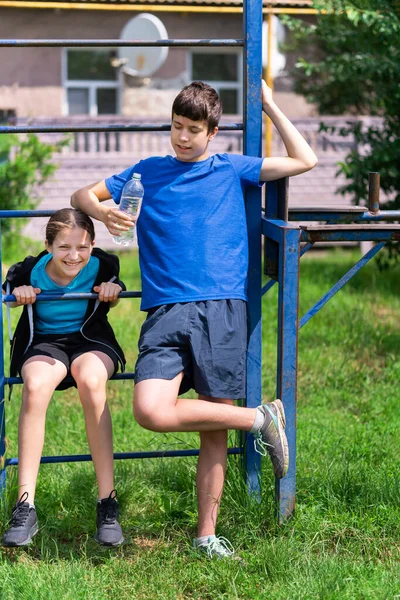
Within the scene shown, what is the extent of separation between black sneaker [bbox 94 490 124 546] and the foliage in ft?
22.6

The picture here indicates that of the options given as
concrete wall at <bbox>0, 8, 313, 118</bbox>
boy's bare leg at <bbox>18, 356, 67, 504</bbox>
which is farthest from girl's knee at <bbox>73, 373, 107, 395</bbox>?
concrete wall at <bbox>0, 8, 313, 118</bbox>

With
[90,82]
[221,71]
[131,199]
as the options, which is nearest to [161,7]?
[90,82]

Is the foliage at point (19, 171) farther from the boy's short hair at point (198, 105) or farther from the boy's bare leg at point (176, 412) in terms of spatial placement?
the boy's bare leg at point (176, 412)

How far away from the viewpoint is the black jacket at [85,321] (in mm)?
3404

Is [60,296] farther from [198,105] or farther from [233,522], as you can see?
[233,522]

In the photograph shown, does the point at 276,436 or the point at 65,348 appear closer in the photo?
the point at 276,436

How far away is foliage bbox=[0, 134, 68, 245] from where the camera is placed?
32.5 ft

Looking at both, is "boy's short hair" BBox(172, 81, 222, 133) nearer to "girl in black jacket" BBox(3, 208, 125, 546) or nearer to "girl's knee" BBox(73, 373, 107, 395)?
"girl in black jacket" BBox(3, 208, 125, 546)

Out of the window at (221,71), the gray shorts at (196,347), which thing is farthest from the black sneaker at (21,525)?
the window at (221,71)

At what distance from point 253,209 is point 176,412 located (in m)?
0.90

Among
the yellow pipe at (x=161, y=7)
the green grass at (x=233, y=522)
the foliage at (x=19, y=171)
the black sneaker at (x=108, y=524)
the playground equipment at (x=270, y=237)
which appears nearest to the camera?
the green grass at (x=233, y=522)

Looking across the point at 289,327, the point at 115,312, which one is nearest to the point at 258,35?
the point at 289,327

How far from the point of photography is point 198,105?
3182 millimetres

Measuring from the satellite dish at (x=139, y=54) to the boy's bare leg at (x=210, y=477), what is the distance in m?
10.4
